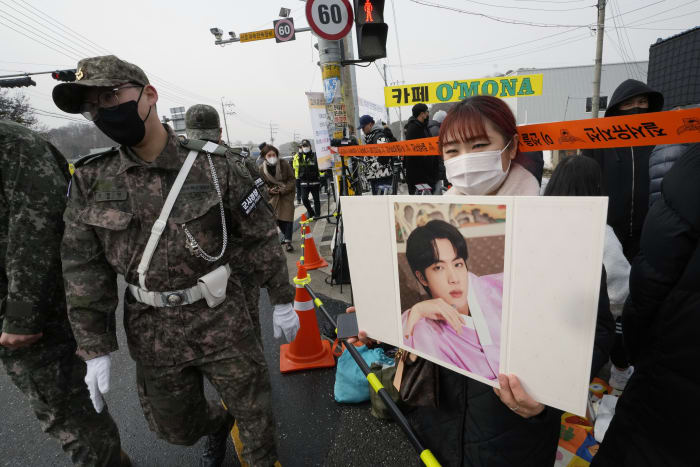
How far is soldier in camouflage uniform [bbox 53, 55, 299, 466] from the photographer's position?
1.64 metres

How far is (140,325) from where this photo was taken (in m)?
1.77

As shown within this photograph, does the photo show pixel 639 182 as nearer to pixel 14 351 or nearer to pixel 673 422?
pixel 673 422

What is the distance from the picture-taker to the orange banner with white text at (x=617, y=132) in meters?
1.09

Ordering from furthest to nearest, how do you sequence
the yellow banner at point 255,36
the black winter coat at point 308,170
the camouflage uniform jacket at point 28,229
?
1. the yellow banner at point 255,36
2. the black winter coat at point 308,170
3. the camouflage uniform jacket at point 28,229

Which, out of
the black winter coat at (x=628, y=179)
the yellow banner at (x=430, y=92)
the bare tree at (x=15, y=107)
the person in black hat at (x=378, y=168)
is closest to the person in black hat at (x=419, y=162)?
the yellow banner at (x=430, y=92)

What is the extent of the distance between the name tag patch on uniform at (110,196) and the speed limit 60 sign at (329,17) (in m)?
3.33

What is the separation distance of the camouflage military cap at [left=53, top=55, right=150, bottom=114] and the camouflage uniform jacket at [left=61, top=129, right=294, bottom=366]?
28 centimetres

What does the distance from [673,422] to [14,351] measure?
9.03 feet

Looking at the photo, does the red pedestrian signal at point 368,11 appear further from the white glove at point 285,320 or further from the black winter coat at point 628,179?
the white glove at point 285,320

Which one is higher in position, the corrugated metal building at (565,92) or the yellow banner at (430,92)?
the corrugated metal building at (565,92)

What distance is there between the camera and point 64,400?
1897 mm

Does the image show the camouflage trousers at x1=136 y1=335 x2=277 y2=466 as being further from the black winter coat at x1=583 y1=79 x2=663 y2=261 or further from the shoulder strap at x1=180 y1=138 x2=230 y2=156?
the black winter coat at x1=583 y1=79 x2=663 y2=261

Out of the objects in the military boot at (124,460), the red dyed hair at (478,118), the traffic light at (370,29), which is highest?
the traffic light at (370,29)

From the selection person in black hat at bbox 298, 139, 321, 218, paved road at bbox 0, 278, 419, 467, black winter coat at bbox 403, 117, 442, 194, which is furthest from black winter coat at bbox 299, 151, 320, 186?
paved road at bbox 0, 278, 419, 467
